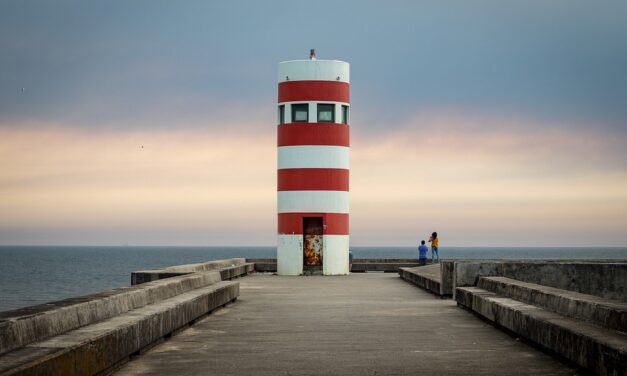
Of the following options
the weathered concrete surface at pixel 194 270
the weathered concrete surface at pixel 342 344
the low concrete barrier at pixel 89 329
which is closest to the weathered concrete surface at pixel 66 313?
the low concrete barrier at pixel 89 329

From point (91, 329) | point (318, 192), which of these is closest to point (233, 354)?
point (91, 329)

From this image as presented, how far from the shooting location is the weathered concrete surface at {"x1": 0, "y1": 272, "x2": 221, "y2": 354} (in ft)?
29.1

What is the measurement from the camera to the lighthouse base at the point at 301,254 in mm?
32906

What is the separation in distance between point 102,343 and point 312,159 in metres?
22.8

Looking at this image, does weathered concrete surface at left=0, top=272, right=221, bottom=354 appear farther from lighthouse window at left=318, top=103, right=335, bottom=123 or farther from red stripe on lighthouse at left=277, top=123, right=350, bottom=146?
lighthouse window at left=318, top=103, right=335, bottom=123

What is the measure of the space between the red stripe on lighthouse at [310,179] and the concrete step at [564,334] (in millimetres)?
16507

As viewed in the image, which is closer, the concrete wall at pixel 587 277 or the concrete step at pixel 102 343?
the concrete step at pixel 102 343

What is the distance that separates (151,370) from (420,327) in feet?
18.9

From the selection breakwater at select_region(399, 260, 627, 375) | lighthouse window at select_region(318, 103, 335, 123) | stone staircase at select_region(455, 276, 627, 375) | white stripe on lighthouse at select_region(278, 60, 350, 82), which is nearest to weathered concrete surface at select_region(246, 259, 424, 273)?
lighthouse window at select_region(318, 103, 335, 123)

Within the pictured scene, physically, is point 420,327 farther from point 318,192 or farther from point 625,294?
point 318,192

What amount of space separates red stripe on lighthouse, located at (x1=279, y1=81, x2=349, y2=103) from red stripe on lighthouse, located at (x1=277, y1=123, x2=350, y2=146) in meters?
0.92

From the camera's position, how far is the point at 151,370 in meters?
10.4

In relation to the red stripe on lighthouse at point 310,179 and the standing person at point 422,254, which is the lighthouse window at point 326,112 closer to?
the red stripe on lighthouse at point 310,179

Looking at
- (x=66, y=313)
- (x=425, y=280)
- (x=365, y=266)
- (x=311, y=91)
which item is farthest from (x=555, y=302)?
(x=365, y=266)
